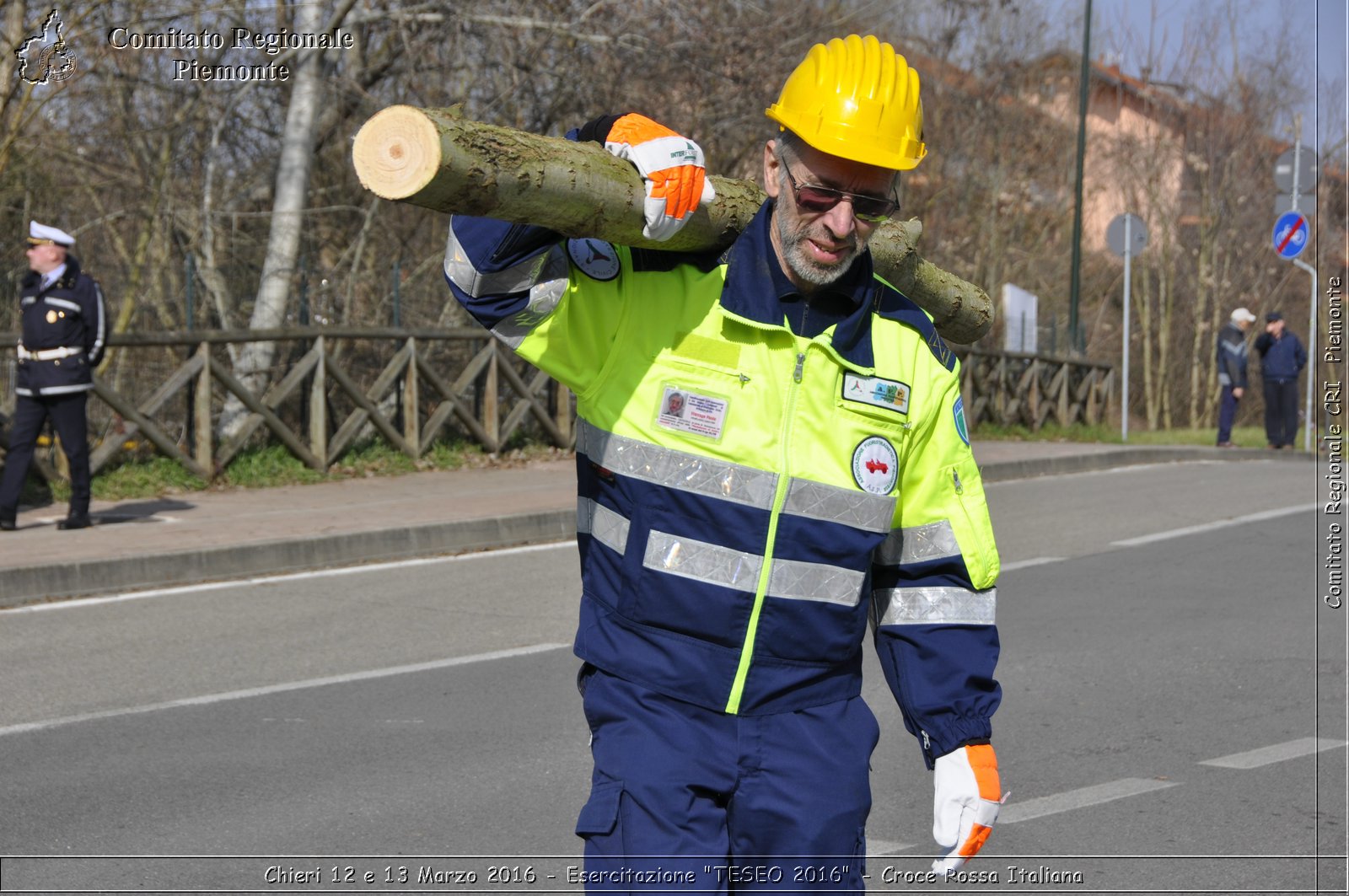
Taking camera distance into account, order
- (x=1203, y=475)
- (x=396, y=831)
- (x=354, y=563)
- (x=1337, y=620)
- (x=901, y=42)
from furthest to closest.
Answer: (x=901, y=42)
(x=1203, y=475)
(x=354, y=563)
(x=1337, y=620)
(x=396, y=831)

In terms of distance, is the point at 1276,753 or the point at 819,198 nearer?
the point at 819,198

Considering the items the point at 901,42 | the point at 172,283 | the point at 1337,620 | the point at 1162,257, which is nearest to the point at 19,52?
the point at 172,283

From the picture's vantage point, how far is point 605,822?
2.60m

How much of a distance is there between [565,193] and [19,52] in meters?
10.7

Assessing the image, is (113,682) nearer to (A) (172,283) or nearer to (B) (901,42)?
(A) (172,283)

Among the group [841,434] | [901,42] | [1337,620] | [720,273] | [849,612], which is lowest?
[1337,620]

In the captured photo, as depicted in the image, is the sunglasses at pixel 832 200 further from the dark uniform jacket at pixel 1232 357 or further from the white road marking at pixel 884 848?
the dark uniform jacket at pixel 1232 357

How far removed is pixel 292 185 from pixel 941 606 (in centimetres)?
1270

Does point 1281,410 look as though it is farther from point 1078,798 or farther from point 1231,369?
point 1078,798

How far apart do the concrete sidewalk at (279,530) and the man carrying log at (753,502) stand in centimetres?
708

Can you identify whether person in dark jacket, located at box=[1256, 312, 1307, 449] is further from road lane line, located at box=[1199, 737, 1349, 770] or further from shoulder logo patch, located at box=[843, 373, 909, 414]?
shoulder logo patch, located at box=[843, 373, 909, 414]

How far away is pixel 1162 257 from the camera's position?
106ft

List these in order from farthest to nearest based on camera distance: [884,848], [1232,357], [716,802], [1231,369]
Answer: [1232,357] → [1231,369] → [884,848] → [716,802]

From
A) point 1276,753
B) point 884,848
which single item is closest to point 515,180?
point 884,848
